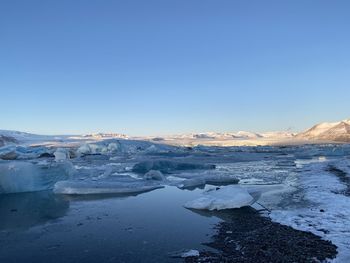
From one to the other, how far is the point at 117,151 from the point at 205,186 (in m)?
32.3

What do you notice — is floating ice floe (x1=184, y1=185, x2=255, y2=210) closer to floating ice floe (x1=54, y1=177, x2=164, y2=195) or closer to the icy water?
the icy water

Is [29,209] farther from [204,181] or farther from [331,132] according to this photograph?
[331,132]

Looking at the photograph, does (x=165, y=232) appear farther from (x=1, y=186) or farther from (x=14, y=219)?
(x=1, y=186)

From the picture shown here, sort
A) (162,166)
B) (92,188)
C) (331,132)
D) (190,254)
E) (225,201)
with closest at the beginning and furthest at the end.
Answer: (190,254)
(225,201)
(92,188)
(162,166)
(331,132)

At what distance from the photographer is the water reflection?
756 cm

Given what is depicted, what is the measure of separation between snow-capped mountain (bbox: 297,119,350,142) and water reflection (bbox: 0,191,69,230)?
74.8 m

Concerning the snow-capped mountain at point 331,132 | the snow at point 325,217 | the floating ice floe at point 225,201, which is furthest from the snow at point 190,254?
the snow-capped mountain at point 331,132

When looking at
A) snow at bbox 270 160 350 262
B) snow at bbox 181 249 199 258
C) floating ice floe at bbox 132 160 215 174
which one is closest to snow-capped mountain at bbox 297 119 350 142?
floating ice floe at bbox 132 160 215 174

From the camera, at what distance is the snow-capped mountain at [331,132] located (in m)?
78.9

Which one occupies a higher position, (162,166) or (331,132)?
(331,132)

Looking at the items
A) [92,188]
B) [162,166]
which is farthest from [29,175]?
[162,166]

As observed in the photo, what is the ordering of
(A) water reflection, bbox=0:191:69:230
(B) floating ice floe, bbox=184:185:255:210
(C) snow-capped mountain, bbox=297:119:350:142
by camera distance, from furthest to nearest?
(C) snow-capped mountain, bbox=297:119:350:142 → (B) floating ice floe, bbox=184:185:255:210 → (A) water reflection, bbox=0:191:69:230

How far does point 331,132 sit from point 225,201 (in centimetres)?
8402

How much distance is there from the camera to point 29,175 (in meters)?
12.3
